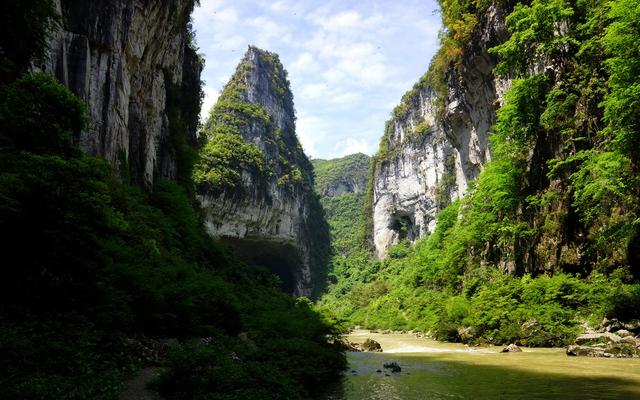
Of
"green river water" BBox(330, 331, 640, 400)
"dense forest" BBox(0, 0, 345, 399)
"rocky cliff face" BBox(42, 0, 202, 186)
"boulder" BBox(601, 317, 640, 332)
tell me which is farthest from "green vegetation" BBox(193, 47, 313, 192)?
"boulder" BBox(601, 317, 640, 332)

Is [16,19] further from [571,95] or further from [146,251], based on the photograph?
[571,95]

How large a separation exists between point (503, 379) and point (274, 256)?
2387 inches

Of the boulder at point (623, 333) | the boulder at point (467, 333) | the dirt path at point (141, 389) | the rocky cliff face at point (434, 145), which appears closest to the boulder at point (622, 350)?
the boulder at point (623, 333)

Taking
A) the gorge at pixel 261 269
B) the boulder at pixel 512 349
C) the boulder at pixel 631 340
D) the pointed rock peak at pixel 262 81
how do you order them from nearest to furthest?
the gorge at pixel 261 269
the boulder at pixel 631 340
the boulder at pixel 512 349
the pointed rock peak at pixel 262 81

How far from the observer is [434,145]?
67.2 meters

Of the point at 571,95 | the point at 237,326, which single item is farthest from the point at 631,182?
the point at 237,326

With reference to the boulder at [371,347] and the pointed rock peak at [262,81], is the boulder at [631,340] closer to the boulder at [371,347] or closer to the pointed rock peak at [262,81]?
the boulder at [371,347]

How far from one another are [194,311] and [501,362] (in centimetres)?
965

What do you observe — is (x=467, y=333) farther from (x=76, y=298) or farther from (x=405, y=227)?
(x=405, y=227)

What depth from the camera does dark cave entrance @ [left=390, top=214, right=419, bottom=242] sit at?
72750 millimetres

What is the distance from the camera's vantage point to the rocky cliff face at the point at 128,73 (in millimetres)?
15336

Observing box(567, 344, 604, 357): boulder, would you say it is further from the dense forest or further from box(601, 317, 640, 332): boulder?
the dense forest

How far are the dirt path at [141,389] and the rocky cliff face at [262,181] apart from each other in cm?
4273

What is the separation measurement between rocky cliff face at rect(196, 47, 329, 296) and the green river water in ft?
130
